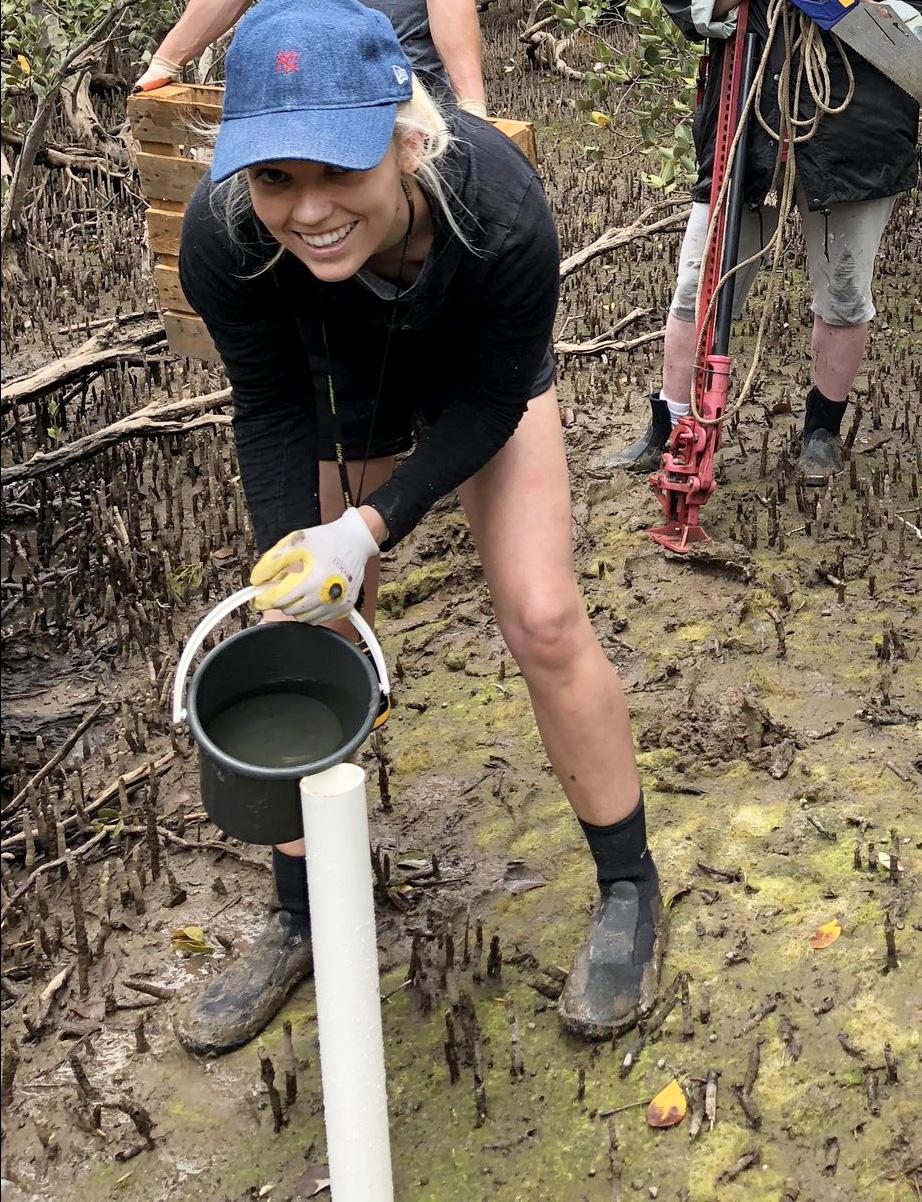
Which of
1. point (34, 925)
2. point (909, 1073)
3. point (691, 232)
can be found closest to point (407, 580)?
point (691, 232)

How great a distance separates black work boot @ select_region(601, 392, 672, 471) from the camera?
4117 mm

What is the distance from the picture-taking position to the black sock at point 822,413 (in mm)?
4055

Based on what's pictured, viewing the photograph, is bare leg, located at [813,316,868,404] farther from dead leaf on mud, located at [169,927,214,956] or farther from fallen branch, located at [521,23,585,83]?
fallen branch, located at [521,23,585,83]

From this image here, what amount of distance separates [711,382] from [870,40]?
95cm

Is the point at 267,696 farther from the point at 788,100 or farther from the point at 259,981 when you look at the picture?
the point at 788,100

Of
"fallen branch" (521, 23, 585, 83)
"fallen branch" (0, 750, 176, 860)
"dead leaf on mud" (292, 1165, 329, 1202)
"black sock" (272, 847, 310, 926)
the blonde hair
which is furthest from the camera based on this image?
"fallen branch" (521, 23, 585, 83)

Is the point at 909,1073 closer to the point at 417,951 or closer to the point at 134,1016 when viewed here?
the point at 417,951

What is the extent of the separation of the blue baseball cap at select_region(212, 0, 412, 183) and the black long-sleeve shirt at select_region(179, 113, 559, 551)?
19 cm

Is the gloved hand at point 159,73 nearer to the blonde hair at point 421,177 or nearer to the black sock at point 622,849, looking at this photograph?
the blonde hair at point 421,177

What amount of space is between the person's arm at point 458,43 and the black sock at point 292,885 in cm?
172

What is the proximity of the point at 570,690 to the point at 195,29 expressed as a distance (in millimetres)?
2303

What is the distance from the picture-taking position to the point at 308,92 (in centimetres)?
157

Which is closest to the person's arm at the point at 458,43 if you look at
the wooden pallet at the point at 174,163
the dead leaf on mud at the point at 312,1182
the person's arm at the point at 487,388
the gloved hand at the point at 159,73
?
the wooden pallet at the point at 174,163

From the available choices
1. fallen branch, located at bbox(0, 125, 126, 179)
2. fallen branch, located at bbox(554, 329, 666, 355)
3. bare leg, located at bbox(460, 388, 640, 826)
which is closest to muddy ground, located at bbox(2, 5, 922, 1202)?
fallen branch, located at bbox(554, 329, 666, 355)
